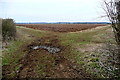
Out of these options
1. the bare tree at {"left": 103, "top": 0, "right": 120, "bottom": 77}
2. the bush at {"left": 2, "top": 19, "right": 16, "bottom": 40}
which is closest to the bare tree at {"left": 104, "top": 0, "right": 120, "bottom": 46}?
the bare tree at {"left": 103, "top": 0, "right": 120, "bottom": 77}

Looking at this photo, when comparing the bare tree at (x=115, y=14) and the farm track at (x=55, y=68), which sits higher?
the bare tree at (x=115, y=14)

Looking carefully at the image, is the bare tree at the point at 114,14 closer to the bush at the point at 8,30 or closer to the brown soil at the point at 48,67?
the brown soil at the point at 48,67

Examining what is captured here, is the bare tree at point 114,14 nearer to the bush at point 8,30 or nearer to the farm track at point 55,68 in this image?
the farm track at point 55,68

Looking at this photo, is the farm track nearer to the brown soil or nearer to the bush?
the brown soil

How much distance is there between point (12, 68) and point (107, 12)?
4.86m

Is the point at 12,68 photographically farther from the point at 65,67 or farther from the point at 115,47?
the point at 115,47

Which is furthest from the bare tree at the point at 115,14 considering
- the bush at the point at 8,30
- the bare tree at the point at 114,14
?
the bush at the point at 8,30

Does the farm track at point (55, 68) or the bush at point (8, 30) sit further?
the bush at point (8, 30)

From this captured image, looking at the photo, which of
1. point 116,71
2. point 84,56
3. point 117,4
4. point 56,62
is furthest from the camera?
point 84,56

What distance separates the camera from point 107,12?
23.6ft

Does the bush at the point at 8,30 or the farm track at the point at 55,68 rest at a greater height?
the bush at the point at 8,30

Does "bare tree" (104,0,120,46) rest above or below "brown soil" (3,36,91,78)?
above

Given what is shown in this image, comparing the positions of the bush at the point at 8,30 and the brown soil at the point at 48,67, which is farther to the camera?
the bush at the point at 8,30

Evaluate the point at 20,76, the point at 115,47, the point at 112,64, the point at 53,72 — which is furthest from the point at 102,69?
the point at 20,76
